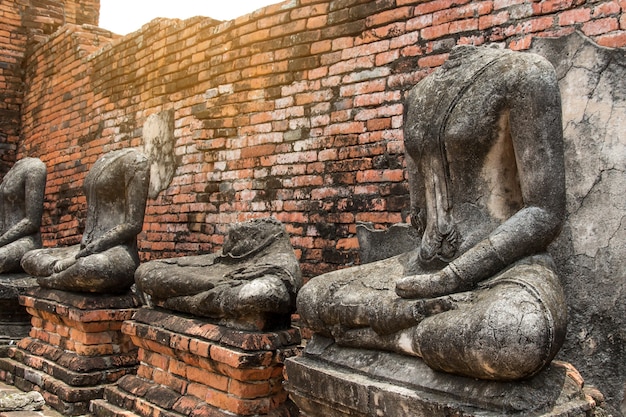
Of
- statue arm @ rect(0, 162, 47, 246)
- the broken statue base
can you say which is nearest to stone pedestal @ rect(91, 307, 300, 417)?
the broken statue base

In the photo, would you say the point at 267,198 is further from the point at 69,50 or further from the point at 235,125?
the point at 69,50

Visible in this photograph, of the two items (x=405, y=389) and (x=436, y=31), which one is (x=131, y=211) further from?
(x=405, y=389)

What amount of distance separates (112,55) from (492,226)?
21.3ft

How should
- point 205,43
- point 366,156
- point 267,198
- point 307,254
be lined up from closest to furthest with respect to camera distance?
1. point 366,156
2. point 307,254
3. point 267,198
4. point 205,43

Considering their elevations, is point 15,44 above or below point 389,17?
above

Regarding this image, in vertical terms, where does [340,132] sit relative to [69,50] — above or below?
below

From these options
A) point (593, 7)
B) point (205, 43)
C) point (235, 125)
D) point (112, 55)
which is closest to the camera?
point (593, 7)

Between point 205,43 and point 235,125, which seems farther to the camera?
point 205,43

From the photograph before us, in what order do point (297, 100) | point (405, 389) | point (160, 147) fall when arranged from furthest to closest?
point (160, 147) < point (297, 100) < point (405, 389)

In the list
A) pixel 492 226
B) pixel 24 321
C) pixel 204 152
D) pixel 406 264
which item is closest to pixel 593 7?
pixel 492 226

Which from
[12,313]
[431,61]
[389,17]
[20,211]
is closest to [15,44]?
[20,211]

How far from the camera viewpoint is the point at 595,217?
3.42 metres

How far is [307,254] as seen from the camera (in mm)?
5059

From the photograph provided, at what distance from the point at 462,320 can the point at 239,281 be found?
145 cm
